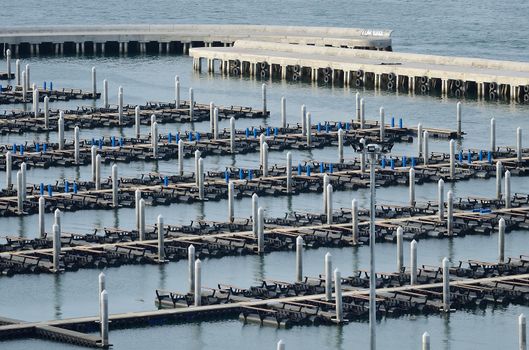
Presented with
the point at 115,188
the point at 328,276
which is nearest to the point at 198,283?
the point at 328,276

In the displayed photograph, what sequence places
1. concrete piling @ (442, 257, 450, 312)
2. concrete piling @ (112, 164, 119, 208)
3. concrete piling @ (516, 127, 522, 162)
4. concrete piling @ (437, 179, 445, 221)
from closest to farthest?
concrete piling @ (442, 257, 450, 312), concrete piling @ (437, 179, 445, 221), concrete piling @ (112, 164, 119, 208), concrete piling @ (516, 127, 522, 162)

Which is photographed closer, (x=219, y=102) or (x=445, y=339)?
(x=445, y=339)

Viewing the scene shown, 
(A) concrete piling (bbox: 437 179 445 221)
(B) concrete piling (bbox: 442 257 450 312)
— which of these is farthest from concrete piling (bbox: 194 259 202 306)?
(A) concrete piling (bbox: 437 179 445 221)

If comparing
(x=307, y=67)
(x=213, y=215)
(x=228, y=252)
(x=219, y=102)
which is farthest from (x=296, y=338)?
(x=307, y=67)

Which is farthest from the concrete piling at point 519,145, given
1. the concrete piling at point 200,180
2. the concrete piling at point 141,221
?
the concrete piling at point 141,221

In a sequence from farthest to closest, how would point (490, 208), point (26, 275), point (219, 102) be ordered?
point (219, 102)
point (490, 208)
point (26, 275)

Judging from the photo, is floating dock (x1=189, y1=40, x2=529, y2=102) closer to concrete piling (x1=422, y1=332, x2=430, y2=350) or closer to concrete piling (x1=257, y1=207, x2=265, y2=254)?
concrete piling (x1=257, y1=207, x2=265, y2=254)

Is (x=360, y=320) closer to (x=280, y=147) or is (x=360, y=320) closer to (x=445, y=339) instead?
(x=445, y=339)
